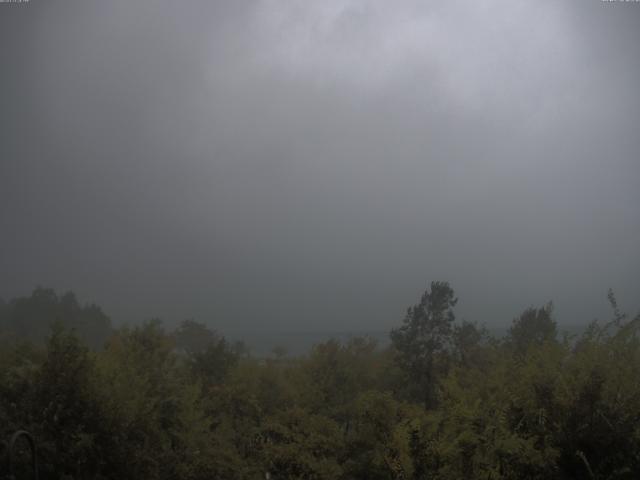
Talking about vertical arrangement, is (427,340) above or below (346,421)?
above

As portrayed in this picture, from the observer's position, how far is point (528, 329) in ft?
123

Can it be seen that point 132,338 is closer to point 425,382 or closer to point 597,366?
point 425,382

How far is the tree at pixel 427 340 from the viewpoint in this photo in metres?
29.5

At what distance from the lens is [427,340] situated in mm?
30781

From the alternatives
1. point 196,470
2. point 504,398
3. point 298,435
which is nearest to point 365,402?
point 298,435

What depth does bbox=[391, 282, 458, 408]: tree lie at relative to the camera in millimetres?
29500

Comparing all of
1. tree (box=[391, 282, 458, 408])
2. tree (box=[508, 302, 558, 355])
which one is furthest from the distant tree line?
tree (box=[508, 302, 558, 355])

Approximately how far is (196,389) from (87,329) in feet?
285

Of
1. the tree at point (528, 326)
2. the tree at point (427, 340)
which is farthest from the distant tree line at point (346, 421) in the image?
the tree at point (528, 326)

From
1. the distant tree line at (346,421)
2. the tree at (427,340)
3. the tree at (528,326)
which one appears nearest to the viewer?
the distant tree line at (346,421)

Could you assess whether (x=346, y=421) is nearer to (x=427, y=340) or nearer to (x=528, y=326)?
(x=427, y=340)

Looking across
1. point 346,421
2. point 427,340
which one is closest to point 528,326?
point 427,340

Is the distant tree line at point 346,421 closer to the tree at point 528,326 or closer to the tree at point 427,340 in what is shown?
the tree at point 427,340

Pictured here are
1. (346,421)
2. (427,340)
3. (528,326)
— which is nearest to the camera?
(346,421)
